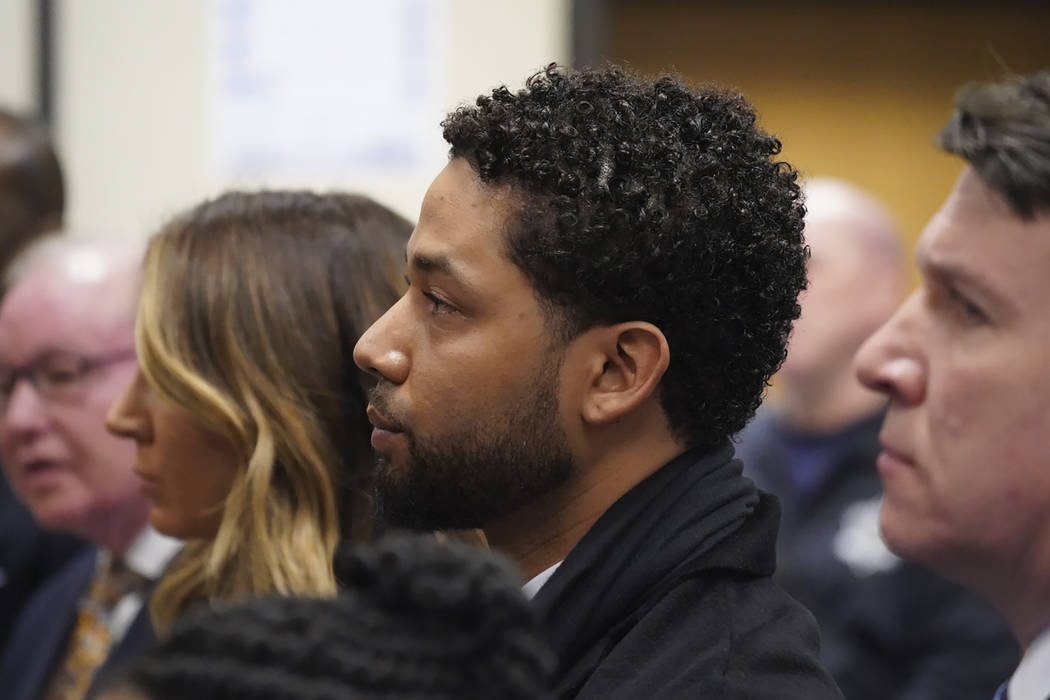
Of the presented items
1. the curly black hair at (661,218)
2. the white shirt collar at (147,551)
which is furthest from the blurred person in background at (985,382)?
the white shirt collar at (147,551)

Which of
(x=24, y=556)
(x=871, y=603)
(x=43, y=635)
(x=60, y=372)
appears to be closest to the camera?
(x=60, y=372)

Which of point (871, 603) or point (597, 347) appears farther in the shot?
point (871, 603)

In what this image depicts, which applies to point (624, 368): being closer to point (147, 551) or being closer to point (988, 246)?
point (988, 246)

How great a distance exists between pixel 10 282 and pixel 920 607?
1.85m

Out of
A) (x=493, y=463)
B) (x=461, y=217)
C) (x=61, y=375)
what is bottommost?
(x=61, y=375)

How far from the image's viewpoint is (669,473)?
1.25m

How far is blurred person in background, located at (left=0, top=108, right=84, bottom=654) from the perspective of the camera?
2561mm

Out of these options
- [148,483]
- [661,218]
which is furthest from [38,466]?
[661,218]

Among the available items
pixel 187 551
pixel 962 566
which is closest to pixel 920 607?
pixel 962 566

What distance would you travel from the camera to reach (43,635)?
7.49 feet

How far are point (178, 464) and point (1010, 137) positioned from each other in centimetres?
105

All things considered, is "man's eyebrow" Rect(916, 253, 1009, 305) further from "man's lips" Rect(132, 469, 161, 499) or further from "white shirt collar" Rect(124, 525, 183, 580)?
"white shirt collar" Rect(124, 525, 183, 580)

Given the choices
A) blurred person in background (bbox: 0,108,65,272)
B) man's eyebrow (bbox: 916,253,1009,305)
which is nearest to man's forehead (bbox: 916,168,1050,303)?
man's eyebrow (bbox: 916,253,1009,305)

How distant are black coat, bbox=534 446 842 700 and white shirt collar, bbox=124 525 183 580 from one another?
120 centimetres
